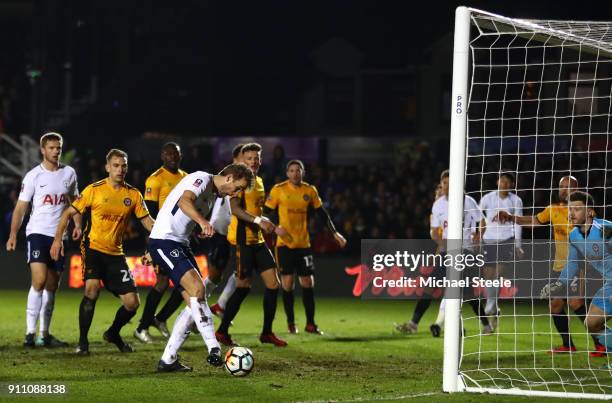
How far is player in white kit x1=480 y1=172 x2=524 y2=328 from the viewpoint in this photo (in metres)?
12.7

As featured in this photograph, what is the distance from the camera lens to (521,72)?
105 ft

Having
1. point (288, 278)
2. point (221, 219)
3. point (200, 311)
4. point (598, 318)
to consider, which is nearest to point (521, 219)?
point (598, 318)

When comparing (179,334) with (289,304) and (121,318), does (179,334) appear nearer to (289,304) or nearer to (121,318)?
(121,318)

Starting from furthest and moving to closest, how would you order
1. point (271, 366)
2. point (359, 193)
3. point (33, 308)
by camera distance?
point (359, 193), point (33, 308), point (271, 366)

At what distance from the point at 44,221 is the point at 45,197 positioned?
235 millimetres

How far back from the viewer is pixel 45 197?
10.9 m

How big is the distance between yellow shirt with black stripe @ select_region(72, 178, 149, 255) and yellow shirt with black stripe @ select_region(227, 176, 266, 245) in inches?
43.9

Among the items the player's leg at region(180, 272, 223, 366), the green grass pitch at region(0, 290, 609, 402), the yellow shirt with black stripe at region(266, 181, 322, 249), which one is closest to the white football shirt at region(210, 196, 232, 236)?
the yellow shirt with black stripe at region(266, 181, 322, 249)

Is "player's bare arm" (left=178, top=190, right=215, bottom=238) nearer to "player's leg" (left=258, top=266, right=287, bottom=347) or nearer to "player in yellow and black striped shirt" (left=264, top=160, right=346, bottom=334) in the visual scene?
"player's leg" (left=258, top=266, right=287, bottom=347)

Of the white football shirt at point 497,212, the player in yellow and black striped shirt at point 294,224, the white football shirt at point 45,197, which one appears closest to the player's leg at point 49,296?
the white football shirt at point 45,197

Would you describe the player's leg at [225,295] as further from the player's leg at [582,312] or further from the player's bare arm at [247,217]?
the player's leg at [582,312]

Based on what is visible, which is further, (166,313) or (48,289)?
(166,313)

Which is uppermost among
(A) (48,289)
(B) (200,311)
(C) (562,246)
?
(C) (562,246)

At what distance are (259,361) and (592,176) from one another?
45.6ft
